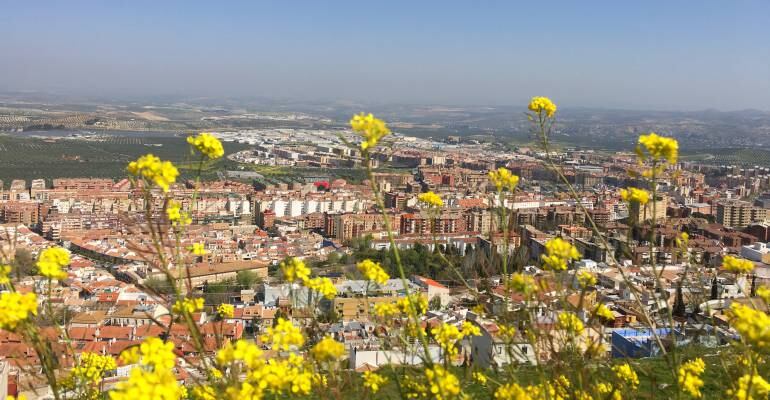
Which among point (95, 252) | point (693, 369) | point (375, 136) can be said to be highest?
point (375, 136)

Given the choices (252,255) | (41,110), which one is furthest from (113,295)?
(41,110)

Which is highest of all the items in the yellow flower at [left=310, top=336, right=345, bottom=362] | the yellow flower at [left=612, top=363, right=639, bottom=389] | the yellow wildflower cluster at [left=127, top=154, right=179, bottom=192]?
the yellow wildflower cluster at [left=127, top=154, right=179, bottom=192]

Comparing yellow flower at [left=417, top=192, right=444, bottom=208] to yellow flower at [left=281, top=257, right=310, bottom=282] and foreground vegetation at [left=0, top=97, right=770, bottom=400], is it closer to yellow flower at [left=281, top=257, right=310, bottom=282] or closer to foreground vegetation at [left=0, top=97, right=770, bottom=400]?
foreground vegetation at [left=0, top=97, right=770, bottom=400]

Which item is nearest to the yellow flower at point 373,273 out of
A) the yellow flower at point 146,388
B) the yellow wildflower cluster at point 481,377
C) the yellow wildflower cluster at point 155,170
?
the yellow wildflower cluster at point 481,377

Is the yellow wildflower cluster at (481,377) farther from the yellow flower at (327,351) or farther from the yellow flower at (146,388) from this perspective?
the yellow flower at (146,388)

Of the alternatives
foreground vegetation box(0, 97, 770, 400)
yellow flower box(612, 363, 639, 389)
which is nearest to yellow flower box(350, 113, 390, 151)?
foreground vegetation box(0, 97, 770, 400)

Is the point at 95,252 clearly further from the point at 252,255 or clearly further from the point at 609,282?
the point at 609,282

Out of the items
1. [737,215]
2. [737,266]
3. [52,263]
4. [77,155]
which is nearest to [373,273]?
[52,263]
